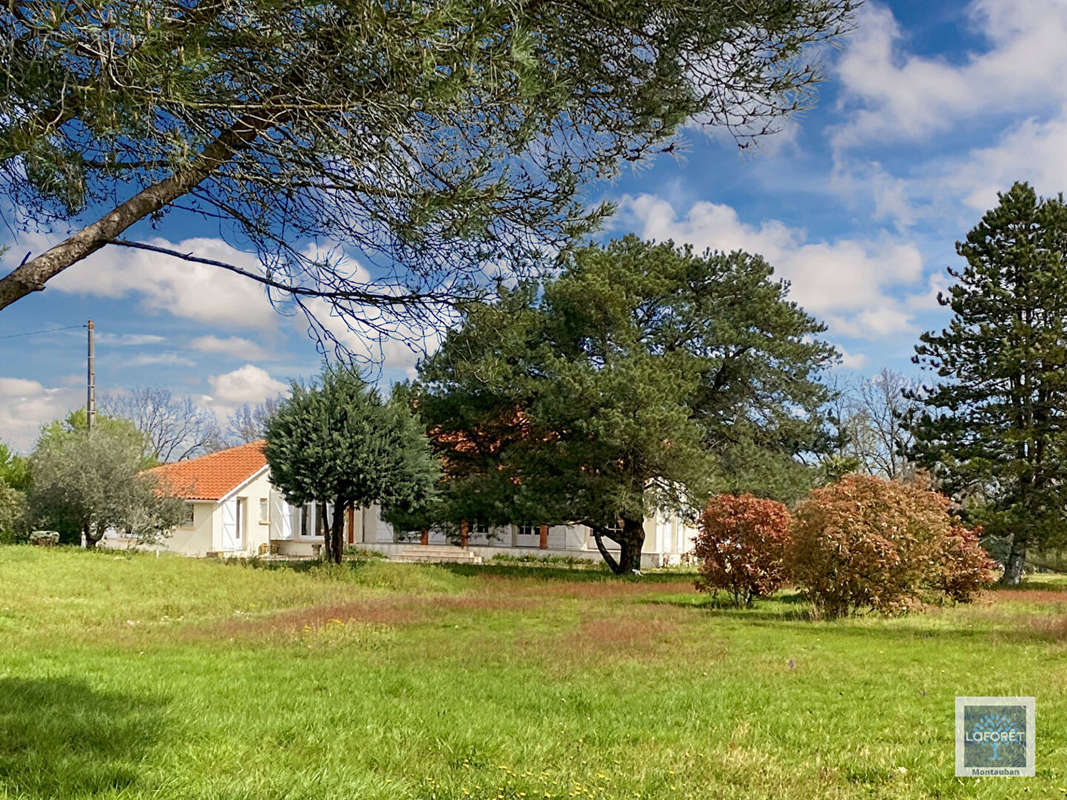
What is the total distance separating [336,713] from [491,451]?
22.0m

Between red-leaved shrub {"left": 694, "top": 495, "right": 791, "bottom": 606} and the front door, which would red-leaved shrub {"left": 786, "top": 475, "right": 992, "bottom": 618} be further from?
the front door

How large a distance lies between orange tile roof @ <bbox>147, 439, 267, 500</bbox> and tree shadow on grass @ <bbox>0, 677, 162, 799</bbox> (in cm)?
2619

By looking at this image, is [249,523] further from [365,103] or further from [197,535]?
[365,103]

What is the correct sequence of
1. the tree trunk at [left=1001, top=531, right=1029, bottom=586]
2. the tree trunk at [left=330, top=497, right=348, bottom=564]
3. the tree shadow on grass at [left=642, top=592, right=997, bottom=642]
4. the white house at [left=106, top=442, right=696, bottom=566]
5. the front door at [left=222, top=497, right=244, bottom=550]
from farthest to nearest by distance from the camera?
the front door at [left=222, top=497, right=244, bottom=550], the white house at [left=106, top=442, right=696, bottom=566], the tree trunk at [left=1001, top=531, right=1029, bottom=586], the tree trunk at [left=330, top=497, right=348, bottom=564], the tree shadow on grass at [left=642, top=592, right=997, bottom=642]

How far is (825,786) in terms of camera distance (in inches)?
214

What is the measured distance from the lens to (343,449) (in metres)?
23.7

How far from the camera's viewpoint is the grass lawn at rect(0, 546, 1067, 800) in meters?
5.44

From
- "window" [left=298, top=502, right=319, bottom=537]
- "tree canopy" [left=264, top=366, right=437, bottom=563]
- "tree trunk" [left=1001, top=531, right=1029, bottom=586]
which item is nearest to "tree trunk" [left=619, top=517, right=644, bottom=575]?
"tree canopy" [left=264, top=366, right=437, bottom=563]

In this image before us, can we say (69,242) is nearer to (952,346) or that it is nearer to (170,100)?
(170,100)

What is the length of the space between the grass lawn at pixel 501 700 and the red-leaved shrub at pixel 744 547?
225 cm

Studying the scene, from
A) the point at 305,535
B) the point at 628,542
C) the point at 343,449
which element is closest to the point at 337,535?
the point at 343,449

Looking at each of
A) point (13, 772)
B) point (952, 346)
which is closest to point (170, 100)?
point (13, 772)

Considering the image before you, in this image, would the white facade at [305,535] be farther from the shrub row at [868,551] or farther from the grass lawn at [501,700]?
the grass lawn at [501,700]

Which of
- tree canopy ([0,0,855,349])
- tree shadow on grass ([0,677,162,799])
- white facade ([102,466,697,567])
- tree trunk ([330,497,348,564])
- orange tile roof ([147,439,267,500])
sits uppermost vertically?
tree canopy ([0,0,855,349])
